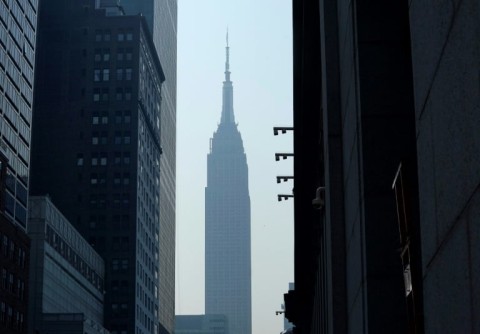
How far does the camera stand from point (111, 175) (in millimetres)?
198500

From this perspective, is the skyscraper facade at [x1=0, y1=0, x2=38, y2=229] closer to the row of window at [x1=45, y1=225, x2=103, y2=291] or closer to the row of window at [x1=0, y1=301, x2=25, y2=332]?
the row of window at [x1=0, y1=301, x2=25, y2=332]

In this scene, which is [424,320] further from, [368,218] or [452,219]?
[368,218]

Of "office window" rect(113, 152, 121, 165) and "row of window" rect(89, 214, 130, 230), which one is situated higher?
"office window" rect(113, 152, 121, 165)

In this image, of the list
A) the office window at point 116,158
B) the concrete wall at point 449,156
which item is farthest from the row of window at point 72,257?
the concrete wall at point 449,156

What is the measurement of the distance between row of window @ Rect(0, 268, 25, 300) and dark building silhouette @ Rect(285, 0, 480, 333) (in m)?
88.2

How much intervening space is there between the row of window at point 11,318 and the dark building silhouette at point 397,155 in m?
88.4

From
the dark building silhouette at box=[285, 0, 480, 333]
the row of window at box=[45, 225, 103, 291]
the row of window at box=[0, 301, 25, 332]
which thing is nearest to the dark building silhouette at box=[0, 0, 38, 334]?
the row of window at box=[0, 301, 25, 332]

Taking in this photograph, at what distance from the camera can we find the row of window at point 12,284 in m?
109

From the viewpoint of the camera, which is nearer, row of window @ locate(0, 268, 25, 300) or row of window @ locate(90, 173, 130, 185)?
row of window @ locate(0, 268, 25, 300)

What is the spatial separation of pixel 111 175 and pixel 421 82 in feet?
631

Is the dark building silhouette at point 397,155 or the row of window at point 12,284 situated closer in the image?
the dark building silhouette at point 397,155

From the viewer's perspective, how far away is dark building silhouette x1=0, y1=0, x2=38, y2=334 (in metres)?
111

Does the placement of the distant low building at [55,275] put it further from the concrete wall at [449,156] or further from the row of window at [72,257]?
the concrete wall at [449,156]

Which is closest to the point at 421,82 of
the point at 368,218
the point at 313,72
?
the point at 368,218
